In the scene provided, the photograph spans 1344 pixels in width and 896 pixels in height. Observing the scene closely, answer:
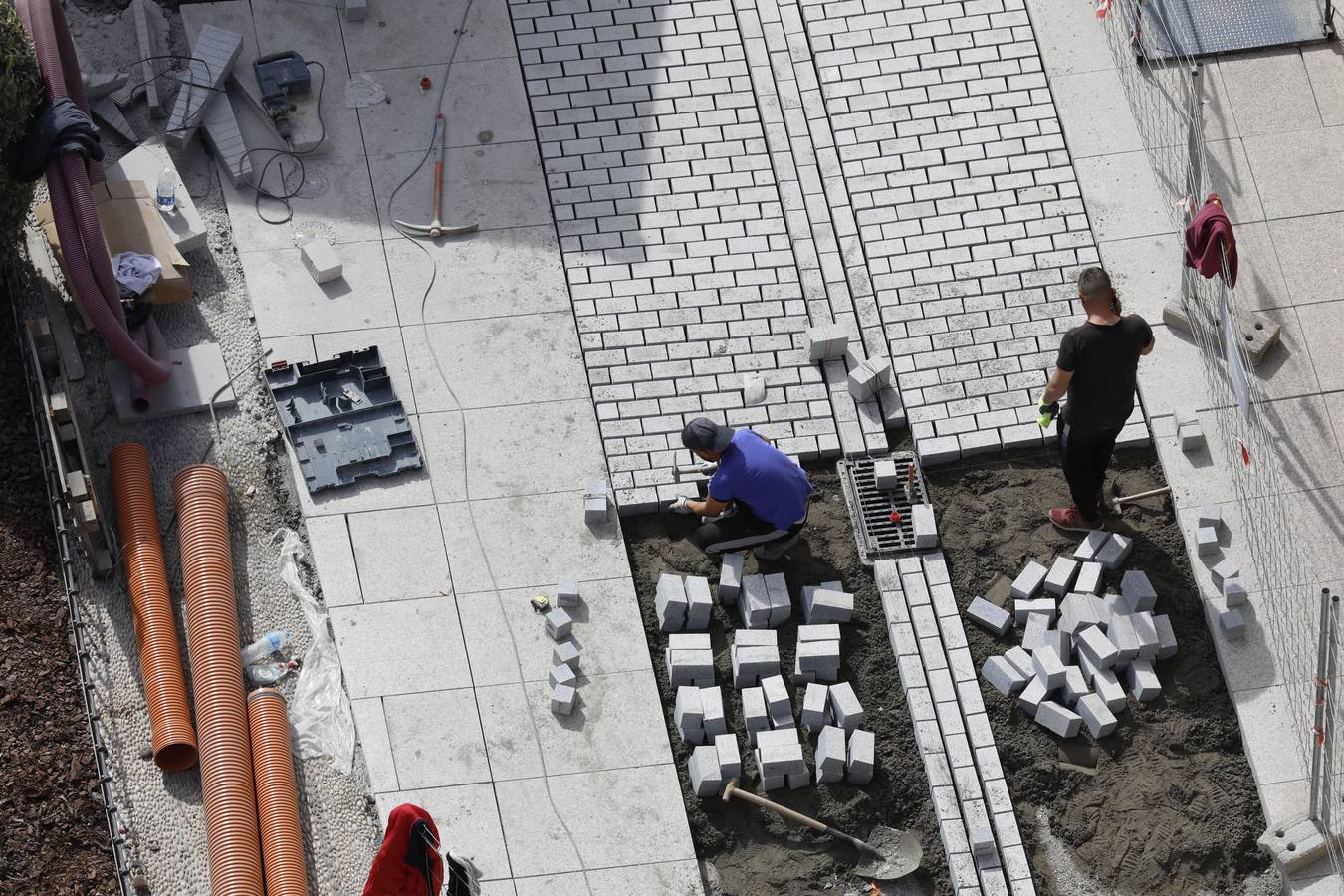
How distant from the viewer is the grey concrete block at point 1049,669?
13.0 m

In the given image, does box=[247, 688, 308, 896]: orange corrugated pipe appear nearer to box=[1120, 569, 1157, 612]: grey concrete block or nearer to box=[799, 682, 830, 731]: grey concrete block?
box=[799, 682, 830, 731]: grey concrete block

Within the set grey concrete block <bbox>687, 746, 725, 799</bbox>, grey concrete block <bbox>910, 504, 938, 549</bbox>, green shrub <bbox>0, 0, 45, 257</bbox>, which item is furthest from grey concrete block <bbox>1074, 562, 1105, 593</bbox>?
green shrub <bbox>0, 0, 45, 257</bbox>

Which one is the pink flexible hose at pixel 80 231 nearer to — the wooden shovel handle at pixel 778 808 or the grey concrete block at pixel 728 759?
the grey concrete block at pixel 728 759

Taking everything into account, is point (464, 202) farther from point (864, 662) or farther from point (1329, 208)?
point (1329, 208)

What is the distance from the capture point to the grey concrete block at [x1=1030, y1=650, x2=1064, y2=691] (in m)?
13.0

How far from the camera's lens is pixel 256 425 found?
1409 centimetres

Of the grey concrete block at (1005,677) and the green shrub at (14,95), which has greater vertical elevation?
the green shrub at (14,95)

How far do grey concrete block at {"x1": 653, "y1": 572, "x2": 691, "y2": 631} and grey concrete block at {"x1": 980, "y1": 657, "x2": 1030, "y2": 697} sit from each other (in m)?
2.12

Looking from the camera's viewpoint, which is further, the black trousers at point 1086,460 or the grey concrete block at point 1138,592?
the grey concrete block at point 1138,592

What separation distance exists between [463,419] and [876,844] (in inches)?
172

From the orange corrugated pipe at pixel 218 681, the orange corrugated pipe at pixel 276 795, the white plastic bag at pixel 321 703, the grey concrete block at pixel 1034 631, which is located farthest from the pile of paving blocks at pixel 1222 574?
the orange corrugated pipe at pixel 218 681

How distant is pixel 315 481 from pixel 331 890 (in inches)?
121

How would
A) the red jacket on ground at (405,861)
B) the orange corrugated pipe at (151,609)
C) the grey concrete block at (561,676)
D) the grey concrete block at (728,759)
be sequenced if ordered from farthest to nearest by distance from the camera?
the grey concrete block at (561,676)
the grey concrete block at (728,759)
the orange corrugated pipe at (151,609)
the red jacket on ground at (405,861)

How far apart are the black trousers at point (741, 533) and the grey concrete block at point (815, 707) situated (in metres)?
1.12
